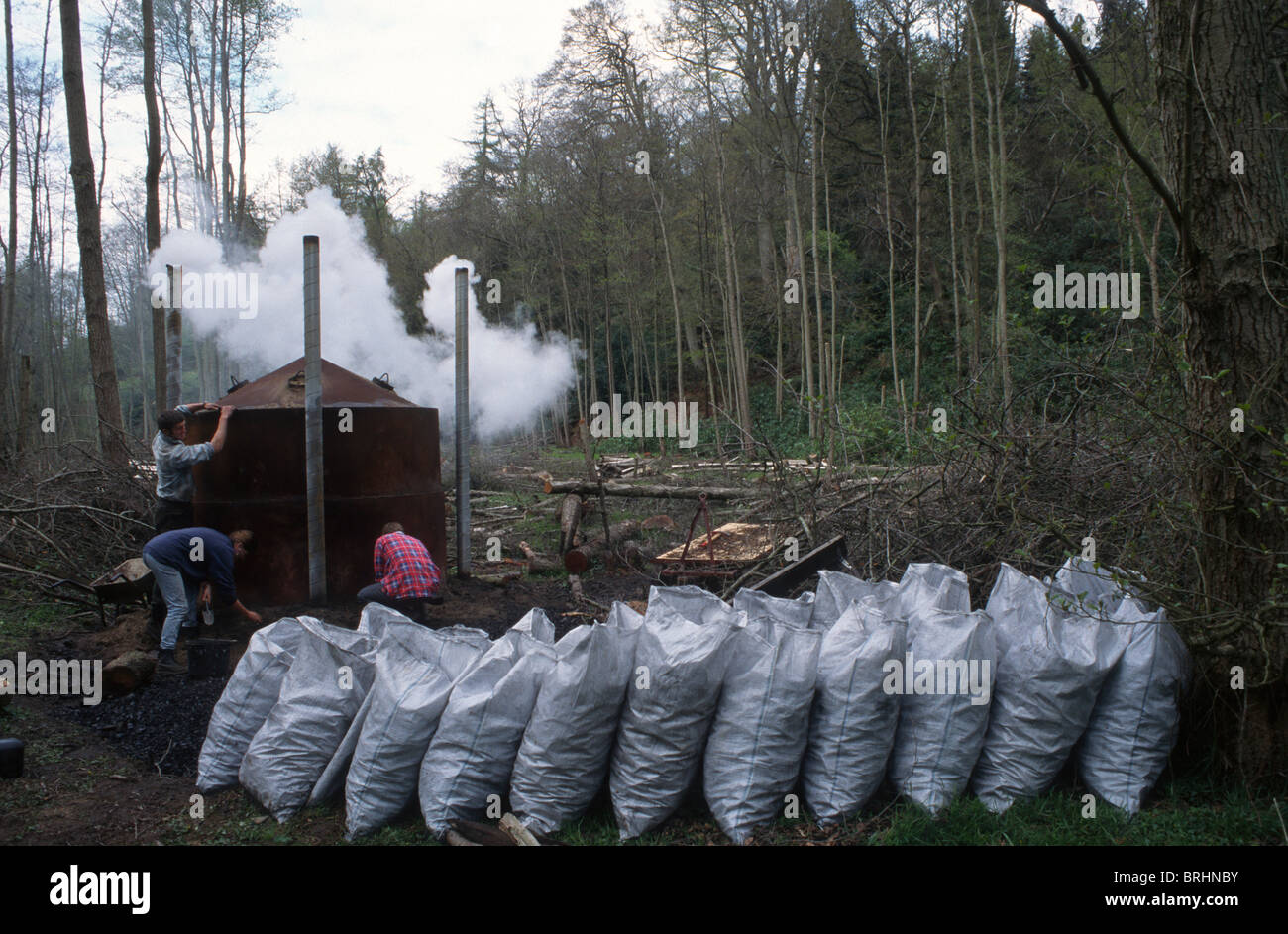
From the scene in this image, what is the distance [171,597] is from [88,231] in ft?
22.9

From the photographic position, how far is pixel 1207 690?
374 centimetres

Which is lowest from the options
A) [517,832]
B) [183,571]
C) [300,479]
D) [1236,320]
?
[517,832]

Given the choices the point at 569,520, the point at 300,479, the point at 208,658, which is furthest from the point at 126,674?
the point at 569,520

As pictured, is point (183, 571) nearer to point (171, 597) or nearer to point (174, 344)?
point (171, 597)

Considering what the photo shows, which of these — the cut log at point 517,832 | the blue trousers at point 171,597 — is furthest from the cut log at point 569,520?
the cut log at point 517,832

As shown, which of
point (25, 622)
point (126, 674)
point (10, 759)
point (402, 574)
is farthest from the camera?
point (25, 622)

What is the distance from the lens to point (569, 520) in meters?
10.8

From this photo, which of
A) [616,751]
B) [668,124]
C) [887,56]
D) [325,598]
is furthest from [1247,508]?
[668,124]

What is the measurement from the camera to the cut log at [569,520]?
10711 millimetres
